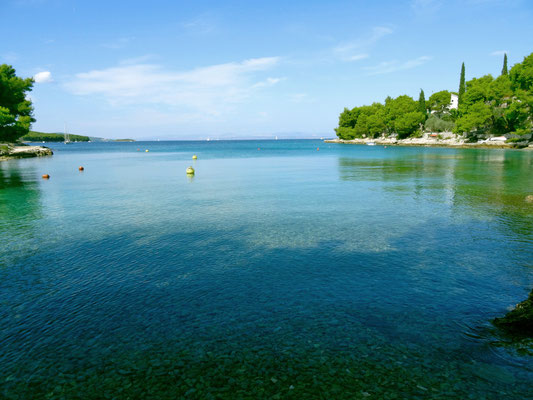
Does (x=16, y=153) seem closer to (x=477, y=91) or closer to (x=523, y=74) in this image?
(x=523, y=74)

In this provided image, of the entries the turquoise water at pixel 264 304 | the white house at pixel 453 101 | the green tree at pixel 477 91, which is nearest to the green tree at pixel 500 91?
the green tree at pixel 477 91

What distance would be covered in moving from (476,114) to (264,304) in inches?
5073

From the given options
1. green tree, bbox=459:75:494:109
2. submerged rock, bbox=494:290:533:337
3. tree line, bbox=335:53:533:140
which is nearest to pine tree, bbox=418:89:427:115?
tree line, bbox=335:53:533:140

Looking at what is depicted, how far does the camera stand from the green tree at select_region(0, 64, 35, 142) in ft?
279

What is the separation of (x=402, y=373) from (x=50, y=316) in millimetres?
10967

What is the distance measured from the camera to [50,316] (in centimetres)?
1124

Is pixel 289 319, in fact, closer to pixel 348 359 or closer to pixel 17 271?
pixel 348 359

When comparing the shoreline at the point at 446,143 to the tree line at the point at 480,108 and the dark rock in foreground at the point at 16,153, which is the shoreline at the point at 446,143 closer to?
the tree line at the point at 480,108

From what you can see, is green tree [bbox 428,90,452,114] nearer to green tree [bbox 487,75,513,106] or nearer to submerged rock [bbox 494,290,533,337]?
green tree [bbox 487,75,513,106]

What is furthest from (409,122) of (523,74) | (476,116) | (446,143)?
(523,74)

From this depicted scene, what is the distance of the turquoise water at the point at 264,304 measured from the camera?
823cm

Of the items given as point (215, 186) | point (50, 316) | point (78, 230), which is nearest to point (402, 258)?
point (50, 316)

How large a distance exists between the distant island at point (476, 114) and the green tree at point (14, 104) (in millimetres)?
136137

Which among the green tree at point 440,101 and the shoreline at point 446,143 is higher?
the green tree at point 440,101
